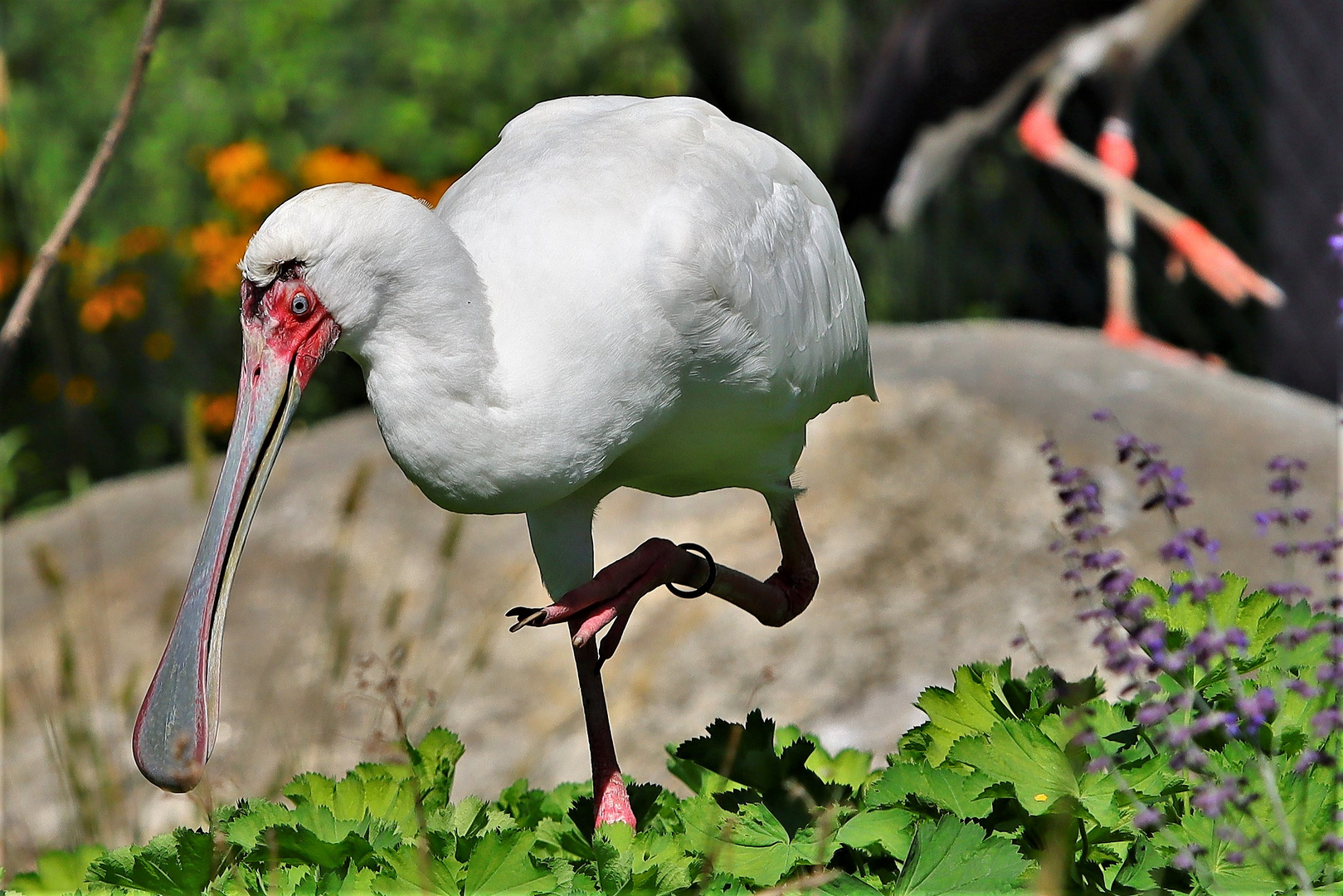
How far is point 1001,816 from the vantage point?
1965 mm

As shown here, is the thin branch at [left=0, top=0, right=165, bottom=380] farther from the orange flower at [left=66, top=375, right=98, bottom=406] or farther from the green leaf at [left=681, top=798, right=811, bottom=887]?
the orange flower at [left=66, top=375, right=98, bottom=406]

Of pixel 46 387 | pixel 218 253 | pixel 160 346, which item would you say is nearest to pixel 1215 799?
pixel 218 253

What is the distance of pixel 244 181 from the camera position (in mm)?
5656

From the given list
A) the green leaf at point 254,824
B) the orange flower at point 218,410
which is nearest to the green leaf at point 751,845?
the green leaf at point 254,824

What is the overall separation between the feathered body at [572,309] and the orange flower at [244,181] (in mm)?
3421

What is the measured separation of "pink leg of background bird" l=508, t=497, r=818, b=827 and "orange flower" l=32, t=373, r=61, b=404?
179 inches

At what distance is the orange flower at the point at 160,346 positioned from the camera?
243 inches

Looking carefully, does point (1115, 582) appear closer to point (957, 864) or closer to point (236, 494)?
point (957, 864)

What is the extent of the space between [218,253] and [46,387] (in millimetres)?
1242

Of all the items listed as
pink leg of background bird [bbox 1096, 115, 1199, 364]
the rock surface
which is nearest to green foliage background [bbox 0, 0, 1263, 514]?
pink leg of background bird [bbox 1096, 115, 1199, 364]

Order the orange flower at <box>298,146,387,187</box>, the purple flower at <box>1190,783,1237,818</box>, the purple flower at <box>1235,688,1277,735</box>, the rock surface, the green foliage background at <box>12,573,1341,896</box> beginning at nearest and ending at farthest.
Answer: the purple flower at <box>1190,783,1237,818</box> < the purple flower at <box>1235,688,1277,735</box> < the green foliage background at <box>12,573,1341,896</box> < the rock surface < the orange flower at <box>298,146,387,187</box>

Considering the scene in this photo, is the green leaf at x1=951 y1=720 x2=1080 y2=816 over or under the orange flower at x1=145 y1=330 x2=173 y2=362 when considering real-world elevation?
over

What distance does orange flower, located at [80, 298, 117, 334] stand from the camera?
6039 mm

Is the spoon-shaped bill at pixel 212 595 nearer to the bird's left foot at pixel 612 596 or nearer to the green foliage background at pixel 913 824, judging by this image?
the green foliage background at pixel 913 824
